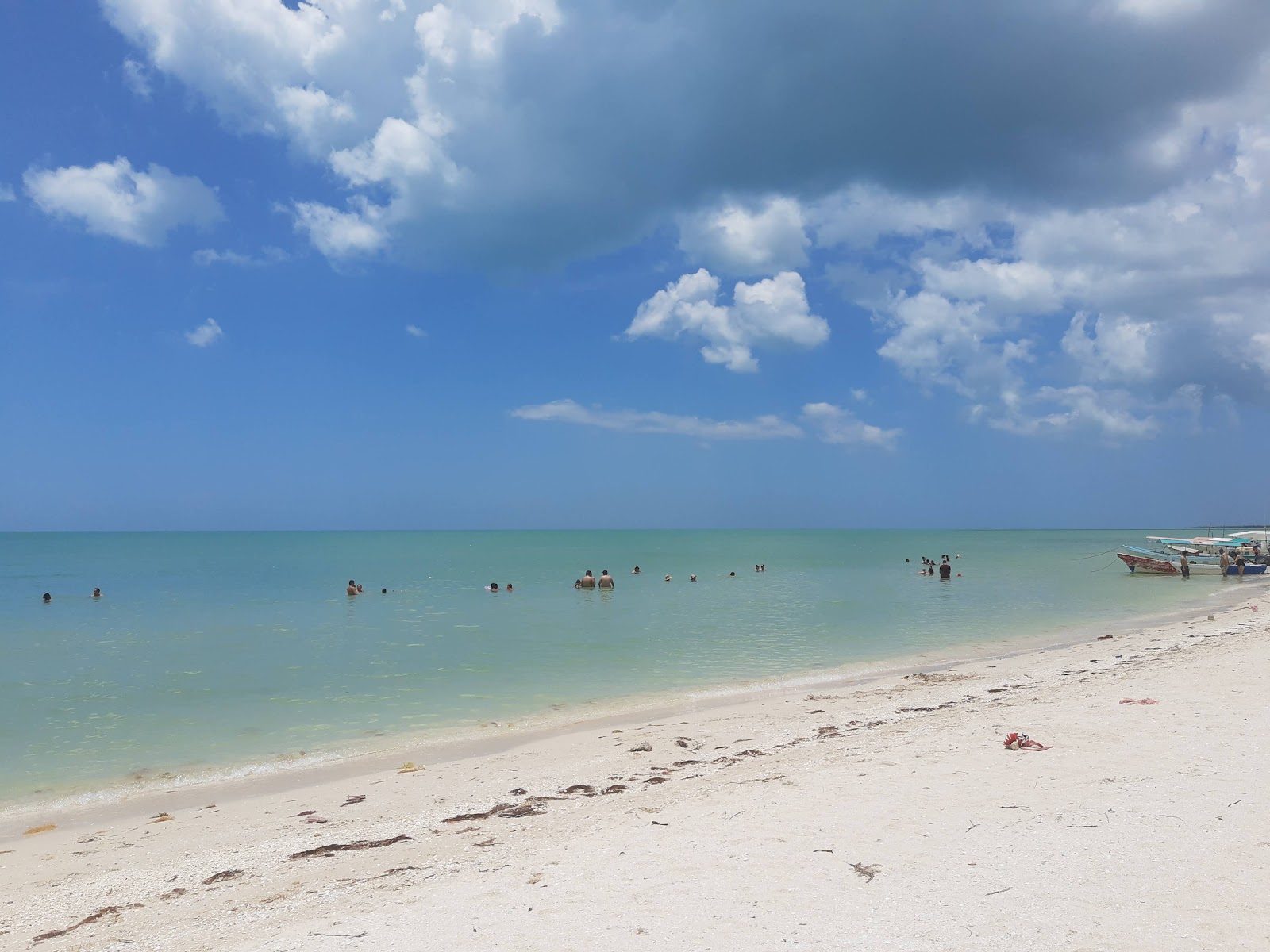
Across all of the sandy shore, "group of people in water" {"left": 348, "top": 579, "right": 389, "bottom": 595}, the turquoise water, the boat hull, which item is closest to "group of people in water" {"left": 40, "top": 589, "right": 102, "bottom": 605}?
the turquoise water

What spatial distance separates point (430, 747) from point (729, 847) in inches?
323

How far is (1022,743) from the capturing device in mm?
9500

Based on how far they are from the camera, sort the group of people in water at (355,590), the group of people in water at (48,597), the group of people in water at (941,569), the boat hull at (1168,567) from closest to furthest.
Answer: the group of people in water at (355,590)
the group of people in water at (48,597)
the boat hull at (1168,567)
the group of people in water at (941,569)

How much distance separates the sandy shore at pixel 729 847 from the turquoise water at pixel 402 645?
370cm

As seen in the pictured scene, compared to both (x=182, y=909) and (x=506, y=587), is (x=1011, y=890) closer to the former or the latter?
(x=182, y=909)

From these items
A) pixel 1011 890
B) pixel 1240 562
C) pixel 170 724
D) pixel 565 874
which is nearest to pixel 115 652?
pixel 170 724

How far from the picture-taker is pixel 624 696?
17.1 metres

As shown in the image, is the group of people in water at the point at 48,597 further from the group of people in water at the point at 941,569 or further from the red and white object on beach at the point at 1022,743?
the group of people in water at the point at 941,569

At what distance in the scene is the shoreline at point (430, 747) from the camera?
10961 mm

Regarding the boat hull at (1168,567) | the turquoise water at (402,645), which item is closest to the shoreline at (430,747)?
the turquoise water at (402,645)

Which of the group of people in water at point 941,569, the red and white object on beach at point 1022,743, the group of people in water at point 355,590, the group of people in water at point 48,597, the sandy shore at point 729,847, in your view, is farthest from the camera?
the group of people in water at point 941,569

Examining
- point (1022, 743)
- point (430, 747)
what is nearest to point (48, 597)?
point (430, 747)

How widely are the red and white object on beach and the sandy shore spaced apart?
19 centimetres

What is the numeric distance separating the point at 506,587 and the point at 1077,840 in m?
43.7
